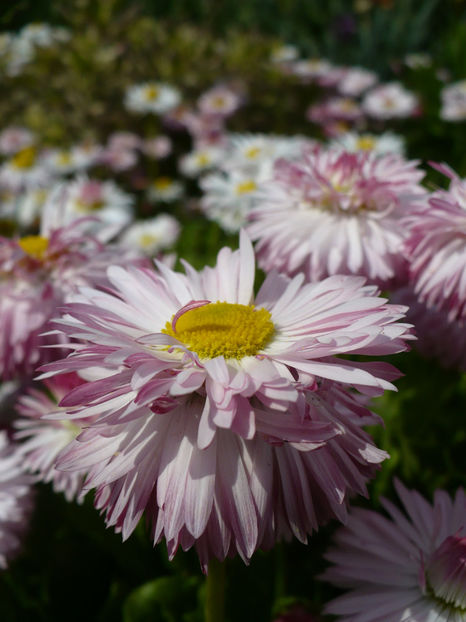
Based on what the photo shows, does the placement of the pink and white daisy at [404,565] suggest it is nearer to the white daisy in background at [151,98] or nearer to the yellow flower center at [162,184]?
the yellow flower center at [162,184]

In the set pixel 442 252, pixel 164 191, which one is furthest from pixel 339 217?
pixel 164 191

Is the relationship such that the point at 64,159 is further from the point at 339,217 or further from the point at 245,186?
the point at 339,217

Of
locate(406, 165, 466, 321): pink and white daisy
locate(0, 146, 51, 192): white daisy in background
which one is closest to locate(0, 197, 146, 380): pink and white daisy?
locate(406, 165, 466, 321): pink and white daisy

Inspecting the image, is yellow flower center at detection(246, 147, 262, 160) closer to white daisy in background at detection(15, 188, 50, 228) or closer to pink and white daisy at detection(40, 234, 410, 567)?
white daisy in background at detection(15, 188, 50, 228)

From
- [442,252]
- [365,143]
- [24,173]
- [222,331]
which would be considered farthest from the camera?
[24,173]

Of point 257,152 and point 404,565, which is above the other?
point 404,565

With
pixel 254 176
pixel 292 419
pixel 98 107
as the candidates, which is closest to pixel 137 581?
pixel 292 419

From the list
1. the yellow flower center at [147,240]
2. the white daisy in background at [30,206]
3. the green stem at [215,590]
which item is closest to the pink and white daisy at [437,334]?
the green stem at [215,590]
